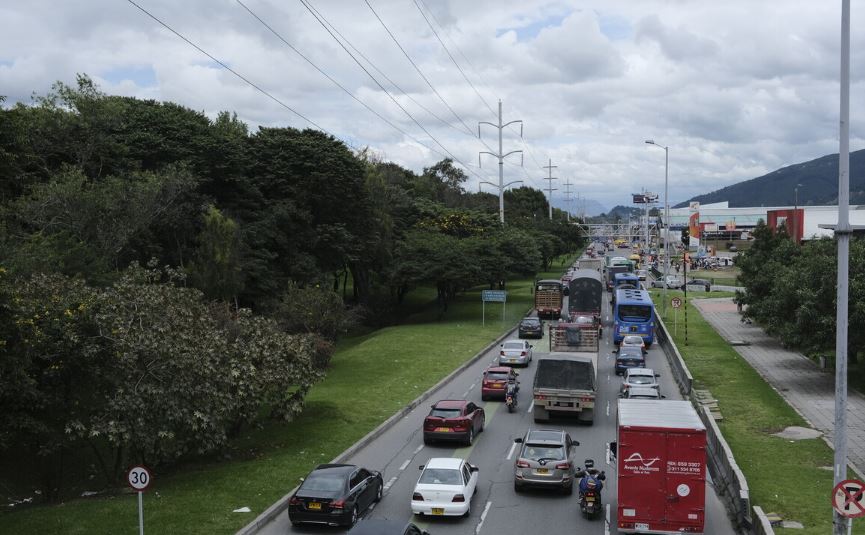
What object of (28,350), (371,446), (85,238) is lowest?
(371,446)

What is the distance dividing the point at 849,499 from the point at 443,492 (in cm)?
808

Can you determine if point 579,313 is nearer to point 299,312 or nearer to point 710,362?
point 710,362

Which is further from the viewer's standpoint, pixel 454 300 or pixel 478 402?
pixel 454 300

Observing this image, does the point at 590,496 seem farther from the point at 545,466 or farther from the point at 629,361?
the point at 629,361

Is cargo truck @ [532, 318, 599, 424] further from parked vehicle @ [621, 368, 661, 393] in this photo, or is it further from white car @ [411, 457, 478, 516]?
white car @ [411, 457, 478, 516]

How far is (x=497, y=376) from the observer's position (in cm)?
3195

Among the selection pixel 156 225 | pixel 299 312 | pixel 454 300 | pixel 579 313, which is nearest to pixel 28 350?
pixel 299 312

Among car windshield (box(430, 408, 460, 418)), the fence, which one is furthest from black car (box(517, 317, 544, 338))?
car windshield (box(430, 408, 460, 418))

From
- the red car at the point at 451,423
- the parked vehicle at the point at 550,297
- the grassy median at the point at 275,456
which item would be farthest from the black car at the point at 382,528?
the parked vehicle at the point at 550,297

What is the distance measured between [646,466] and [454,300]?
59828 mm

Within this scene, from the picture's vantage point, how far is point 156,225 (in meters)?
47.6

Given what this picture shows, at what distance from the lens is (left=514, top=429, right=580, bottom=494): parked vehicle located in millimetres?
18875

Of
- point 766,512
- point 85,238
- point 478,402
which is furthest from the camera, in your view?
point 85,238

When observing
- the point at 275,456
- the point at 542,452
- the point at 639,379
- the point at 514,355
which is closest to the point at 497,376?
the point at 639,379
